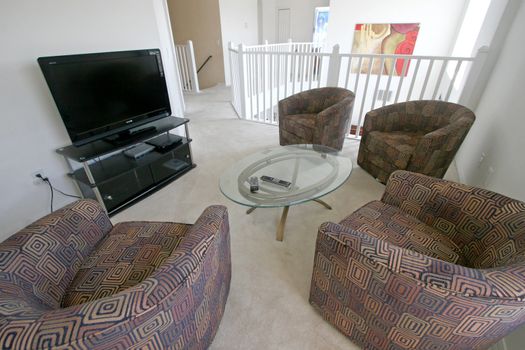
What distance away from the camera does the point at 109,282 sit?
1045 millimetres

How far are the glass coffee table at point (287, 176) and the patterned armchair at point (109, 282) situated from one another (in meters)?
0.47

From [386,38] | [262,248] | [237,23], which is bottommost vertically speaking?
[262,248]

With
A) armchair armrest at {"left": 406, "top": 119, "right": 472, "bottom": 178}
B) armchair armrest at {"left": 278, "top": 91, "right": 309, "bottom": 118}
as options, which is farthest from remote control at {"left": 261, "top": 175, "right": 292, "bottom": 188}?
armchair armrest at {"left": 278, "top": 91, "right": 309, "bottom": 118}

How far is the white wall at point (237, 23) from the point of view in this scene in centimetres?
564

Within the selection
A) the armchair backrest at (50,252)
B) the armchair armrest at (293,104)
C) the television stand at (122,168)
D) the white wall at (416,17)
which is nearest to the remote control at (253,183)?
the armchair backrest at (50,252)

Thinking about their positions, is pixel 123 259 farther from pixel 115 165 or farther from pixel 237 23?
pixel 237 23

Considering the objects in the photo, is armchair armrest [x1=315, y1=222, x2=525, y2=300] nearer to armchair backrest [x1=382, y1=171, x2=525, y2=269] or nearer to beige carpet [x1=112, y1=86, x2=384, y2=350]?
armchair backrest [x1=382, y1=171, x2=525, y2=269]

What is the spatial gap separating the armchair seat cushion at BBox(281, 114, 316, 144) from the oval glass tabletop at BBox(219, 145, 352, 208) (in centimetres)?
44

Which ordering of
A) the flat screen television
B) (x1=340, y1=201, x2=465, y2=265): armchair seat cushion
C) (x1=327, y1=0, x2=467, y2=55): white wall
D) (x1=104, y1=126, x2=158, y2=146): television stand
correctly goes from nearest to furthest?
(x1=340, y1=201, x2=465, y2=265): armchair seat cushion
the flat screen television
(x1=104, y1=126, x2=158, y2=146): television stand
(x1=327, y1=0, x2=467, y2=55): white wall

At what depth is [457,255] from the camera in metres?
1.19

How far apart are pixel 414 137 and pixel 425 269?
1.92m

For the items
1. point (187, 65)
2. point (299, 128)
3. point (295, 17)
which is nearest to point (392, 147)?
point (299, 128)

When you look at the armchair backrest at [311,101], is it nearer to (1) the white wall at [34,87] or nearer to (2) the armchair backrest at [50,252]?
(1) the white wall at [34,87]

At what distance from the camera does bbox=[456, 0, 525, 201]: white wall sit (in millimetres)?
1632
